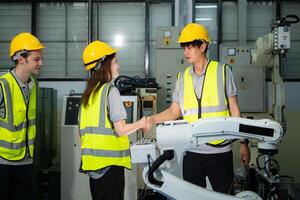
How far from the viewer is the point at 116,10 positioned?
6109mm

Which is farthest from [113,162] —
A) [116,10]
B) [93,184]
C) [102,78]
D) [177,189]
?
[116,10]

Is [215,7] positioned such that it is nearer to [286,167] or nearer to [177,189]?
[286,167]

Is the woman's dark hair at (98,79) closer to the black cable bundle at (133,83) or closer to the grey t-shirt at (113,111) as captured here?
the grey t-shirt at (113,111)

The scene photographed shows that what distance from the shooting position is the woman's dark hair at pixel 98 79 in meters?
2.23

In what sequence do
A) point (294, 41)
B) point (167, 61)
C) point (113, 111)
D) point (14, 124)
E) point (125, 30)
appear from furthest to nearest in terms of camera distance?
point (125, 30)
point (294, 41)
point (167, 61)
point (14, 124)
point (113, 111)

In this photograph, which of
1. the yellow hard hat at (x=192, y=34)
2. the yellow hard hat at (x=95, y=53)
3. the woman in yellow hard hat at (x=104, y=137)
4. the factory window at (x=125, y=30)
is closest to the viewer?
the woman in yellow hard hat at (x=104, y=137)

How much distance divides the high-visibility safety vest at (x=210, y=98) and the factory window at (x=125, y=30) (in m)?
3.64

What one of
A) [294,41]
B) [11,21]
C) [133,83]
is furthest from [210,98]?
[11,21]

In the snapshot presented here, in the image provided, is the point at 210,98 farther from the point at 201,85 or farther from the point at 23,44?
the point at 23,44

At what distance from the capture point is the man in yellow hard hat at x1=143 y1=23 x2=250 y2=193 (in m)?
2.34

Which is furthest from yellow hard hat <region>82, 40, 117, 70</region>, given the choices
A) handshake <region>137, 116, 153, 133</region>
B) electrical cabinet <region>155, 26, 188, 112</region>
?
electrical cabinet <region>155, 26, 188, 112</region>

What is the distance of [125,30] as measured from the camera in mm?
6098

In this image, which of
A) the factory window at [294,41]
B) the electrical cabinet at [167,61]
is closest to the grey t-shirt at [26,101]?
the electrical cabinet at [167,61]

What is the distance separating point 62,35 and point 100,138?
4.31 metres
